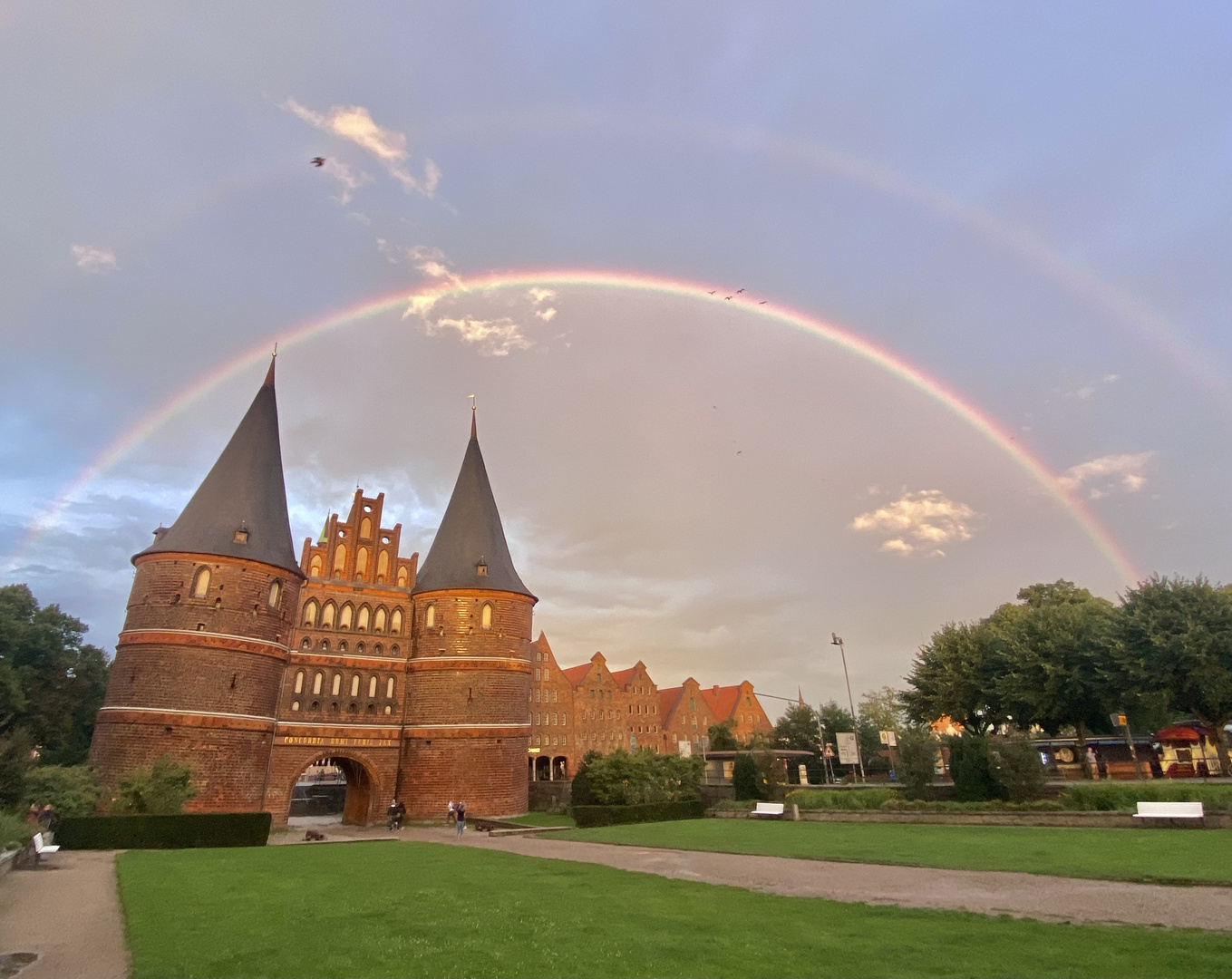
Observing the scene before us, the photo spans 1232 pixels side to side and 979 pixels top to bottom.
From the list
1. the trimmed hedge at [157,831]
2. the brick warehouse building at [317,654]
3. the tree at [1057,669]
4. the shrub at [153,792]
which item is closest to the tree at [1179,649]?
the tree at [1057,669]

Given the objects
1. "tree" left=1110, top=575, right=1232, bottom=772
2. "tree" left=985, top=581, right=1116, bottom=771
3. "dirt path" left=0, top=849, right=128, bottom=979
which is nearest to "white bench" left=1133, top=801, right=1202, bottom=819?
"tree" left=1110, top=575, right=1232, bottom=772

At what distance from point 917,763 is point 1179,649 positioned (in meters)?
13.8

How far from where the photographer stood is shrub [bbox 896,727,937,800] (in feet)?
92.1

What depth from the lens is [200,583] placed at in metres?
33.7

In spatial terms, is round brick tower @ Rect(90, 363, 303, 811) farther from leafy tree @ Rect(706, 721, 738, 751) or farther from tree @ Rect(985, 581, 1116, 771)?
leafy tree @ Rect(706, 721, 738, 751)

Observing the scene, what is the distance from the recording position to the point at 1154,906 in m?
10.2

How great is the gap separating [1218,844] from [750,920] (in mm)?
12194

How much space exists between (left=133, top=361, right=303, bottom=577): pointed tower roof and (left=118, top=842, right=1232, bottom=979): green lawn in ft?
76.0

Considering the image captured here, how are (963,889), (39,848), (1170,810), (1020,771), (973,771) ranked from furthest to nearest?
1. (973,771)
2. (1020,771)
3. (1170,810)
4. (39,848)
5. (963,889)

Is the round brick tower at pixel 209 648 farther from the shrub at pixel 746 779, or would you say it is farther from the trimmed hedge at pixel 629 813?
the shrub at pixel 746 779

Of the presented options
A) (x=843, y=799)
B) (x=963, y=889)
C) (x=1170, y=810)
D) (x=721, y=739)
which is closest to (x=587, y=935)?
(x=963, y=889)

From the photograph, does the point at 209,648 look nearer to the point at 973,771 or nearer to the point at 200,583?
the point at 200,583

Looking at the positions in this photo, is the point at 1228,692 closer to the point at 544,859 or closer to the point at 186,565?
the point at 544,859

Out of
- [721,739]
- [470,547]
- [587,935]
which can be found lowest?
[587,935]
